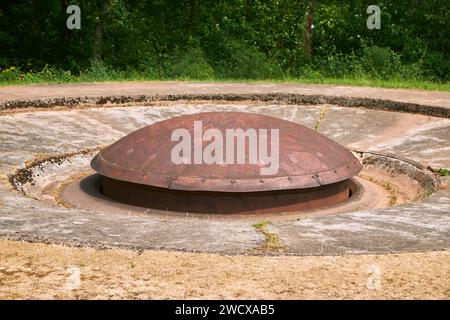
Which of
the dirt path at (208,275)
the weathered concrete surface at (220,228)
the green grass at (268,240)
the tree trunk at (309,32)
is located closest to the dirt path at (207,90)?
the weathered concrete surface at (220,228)

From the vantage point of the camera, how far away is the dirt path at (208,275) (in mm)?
3387

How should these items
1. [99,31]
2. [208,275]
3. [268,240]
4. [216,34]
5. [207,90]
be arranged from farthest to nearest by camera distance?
[216,34] < [99,31] < [207,90] < [268,240] < [208,275]

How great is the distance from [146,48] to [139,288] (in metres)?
17.6

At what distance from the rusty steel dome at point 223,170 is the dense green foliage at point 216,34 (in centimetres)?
1120

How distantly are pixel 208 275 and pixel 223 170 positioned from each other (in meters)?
2.31

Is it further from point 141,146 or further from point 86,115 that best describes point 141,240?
point 86,115

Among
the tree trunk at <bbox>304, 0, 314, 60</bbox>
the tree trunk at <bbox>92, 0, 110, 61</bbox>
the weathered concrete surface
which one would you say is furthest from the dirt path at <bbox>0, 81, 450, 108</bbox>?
the tree trunk at <bbox>304, 0, 314, 60</bbox>

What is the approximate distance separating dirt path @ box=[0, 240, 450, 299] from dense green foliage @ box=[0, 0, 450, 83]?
14.0 meters

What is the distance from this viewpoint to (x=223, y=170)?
5883mm

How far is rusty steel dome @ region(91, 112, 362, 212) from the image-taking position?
230 inches

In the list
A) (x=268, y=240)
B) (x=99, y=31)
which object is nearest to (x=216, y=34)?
(x=99, y=31)

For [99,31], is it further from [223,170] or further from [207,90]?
[223,170]

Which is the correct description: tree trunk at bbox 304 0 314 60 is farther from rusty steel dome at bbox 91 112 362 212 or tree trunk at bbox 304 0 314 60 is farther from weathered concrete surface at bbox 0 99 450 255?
rusty steel dome at bbox 91 112 362 212

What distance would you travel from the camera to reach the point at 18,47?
19609 millimetres
